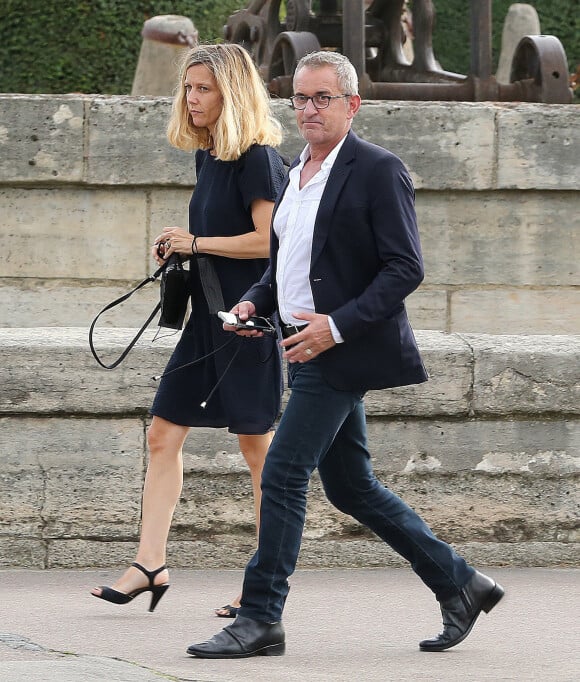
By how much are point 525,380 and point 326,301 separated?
1645 mm

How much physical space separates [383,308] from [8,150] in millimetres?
4008

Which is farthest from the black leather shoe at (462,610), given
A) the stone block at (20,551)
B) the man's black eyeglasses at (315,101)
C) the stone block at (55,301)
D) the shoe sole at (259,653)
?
the stone block at (55,301)

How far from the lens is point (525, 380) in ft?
17.2

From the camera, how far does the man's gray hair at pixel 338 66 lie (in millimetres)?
3832

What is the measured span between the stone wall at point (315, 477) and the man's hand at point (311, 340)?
1.45m

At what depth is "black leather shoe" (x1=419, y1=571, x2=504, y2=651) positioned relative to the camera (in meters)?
4.05

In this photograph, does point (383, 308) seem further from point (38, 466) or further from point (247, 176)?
point (38, 466)

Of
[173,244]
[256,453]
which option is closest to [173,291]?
[173,244]

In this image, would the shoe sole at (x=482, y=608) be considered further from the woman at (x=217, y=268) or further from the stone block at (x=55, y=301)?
the stone block at (x=55, y=301)

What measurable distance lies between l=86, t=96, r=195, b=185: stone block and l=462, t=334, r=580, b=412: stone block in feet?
8.74

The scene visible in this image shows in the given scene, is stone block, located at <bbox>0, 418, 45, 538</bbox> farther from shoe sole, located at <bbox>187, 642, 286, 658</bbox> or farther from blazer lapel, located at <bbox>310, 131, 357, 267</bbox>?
blazer lapel, located at <bbox>310, 131, 357, 267</bbox>

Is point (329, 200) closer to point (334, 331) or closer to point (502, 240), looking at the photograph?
point (334, 331)

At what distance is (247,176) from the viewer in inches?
170

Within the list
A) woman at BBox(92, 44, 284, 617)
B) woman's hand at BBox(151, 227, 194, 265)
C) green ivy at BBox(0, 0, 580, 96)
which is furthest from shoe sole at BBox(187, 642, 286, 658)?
green ivy at BBox(0, 0, 580, 96)
